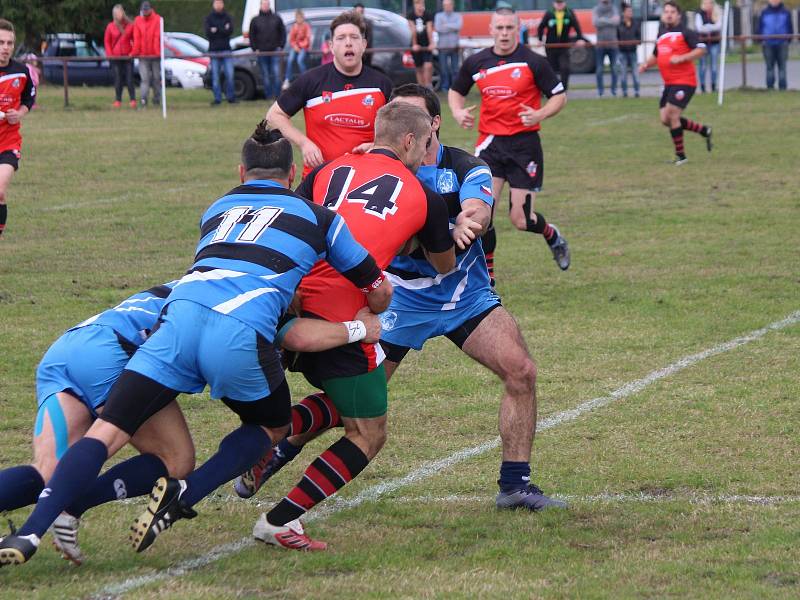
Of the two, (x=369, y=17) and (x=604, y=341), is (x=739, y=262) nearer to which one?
(x=604, y=341)

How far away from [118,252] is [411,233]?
24.0ft

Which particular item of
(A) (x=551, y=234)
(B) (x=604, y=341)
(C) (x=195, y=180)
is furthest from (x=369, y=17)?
(B) (x=604, y=341)

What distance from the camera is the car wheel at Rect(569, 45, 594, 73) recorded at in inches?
1278

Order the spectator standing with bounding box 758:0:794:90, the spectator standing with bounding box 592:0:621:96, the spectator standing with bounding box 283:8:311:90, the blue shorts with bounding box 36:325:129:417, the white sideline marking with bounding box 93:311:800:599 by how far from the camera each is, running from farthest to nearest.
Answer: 1. the spectator standing with bounding box 592:0:621:96
2. the spectator standing with bounding box 758:0:794:90
3. the spectator standing with bounding box 283:8:311:90
4. the blue shorts with bounding box 36:325:129:417
5. the white sideline marking with bounding box 93:311:800:599

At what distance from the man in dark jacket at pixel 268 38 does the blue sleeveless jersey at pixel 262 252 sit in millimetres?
21483

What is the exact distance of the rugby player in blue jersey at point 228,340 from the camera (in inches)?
178

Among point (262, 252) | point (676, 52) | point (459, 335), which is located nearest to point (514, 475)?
point (459, 335)

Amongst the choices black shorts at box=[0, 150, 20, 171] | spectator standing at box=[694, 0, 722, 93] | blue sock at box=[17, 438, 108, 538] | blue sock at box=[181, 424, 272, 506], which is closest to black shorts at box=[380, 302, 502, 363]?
blue sock at box=[181, 424, 272, 506]

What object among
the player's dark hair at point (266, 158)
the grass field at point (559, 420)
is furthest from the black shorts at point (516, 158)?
the player's dark hair at point (266, 158)

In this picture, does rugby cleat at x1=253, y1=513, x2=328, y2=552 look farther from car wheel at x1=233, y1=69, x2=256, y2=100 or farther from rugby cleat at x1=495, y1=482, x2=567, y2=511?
car wheel at x1=233, y1=69, x2=256, y2=100

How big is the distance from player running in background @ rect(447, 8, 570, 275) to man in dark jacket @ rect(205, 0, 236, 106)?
49.7ft

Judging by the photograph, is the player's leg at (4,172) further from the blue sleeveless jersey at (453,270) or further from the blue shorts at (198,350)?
the blue shorts at (198,350)

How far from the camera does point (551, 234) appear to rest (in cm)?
1091

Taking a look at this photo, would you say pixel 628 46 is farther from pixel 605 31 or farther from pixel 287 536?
pixel 287 536
